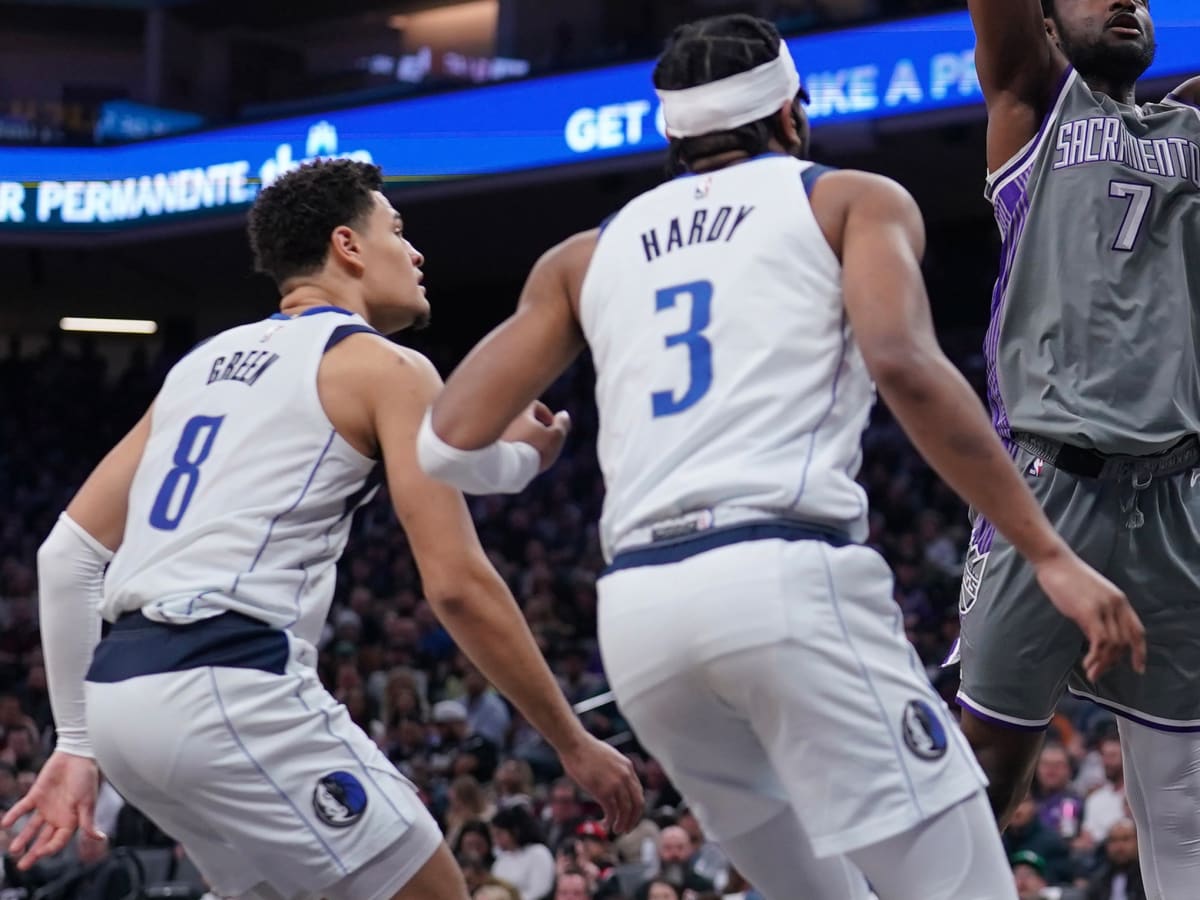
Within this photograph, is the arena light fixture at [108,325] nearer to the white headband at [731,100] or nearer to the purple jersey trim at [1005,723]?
the purple jersey trim at [1005,723]

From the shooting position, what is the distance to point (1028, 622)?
152 inches

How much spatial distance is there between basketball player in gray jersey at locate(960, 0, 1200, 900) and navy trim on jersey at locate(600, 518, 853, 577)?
1.23 m

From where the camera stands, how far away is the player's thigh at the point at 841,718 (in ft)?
8.67

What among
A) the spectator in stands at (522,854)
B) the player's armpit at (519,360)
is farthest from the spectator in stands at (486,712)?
the player's armpit at (519,360)

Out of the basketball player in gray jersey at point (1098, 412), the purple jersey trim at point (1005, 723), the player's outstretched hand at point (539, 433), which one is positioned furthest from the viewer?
the purple jersey trim at point (1005, 723)

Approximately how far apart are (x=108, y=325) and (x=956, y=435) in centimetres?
2400

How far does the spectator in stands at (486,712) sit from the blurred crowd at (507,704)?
0.02 meters

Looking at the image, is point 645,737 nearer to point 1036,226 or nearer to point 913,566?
point 1036,226

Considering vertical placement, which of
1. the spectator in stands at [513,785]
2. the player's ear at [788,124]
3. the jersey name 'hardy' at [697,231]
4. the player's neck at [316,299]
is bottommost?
the spectator in stands at [513,785]

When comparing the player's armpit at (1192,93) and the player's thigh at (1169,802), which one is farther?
the player's armpit at (1192,93)

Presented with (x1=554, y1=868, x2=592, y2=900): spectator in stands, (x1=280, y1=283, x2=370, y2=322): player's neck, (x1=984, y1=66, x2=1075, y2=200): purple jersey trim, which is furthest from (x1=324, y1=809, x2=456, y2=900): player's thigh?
(x1=554, y1=868, x2=592, y2=900): spectator in stands

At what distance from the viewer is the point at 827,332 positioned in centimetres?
279

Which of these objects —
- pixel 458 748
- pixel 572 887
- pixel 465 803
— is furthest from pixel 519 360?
pixel 458 748

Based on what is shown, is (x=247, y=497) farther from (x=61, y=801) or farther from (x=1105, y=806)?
(x=1105, y=806)
